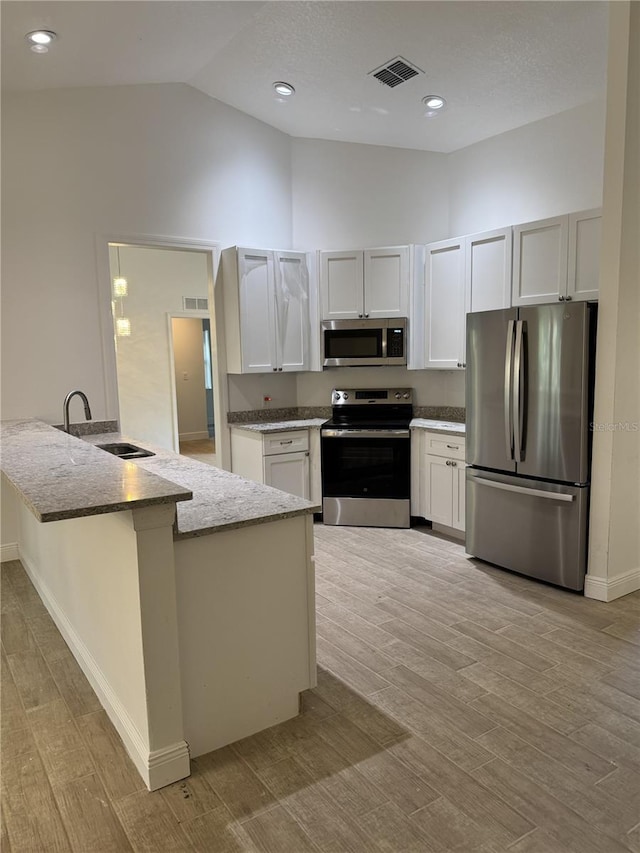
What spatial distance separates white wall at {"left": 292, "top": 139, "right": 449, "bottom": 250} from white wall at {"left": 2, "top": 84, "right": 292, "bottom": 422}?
75 cm

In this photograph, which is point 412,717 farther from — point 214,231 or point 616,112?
point 214,231

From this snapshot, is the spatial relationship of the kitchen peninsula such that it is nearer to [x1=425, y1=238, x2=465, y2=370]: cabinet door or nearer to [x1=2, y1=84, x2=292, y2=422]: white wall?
[x1=2, y1=84, x2=292, y2=422]: white wall

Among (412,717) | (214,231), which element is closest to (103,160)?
(214,231)

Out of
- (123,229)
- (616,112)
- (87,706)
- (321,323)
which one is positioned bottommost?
(87,706)

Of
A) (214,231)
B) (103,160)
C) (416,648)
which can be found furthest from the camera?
(214,231)

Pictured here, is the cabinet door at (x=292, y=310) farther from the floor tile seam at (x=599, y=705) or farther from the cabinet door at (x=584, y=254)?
the floor tile seam at (x=599, y=705)

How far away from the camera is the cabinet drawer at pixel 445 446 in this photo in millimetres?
4426

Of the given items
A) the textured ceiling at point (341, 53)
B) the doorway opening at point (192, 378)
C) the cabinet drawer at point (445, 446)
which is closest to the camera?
the textured ceiling at point (341, 53)

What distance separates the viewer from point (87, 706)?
2.52 metres

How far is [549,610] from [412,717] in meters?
1.32

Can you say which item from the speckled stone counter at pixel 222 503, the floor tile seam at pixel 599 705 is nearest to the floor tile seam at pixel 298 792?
the speckled stone counter at pixel 222 503

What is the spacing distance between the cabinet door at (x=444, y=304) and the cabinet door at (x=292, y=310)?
105 centimetres

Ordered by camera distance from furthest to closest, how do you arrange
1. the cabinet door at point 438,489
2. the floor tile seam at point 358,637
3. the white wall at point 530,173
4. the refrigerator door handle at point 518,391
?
1. the cabinet door at point 438,489
2. the white wall at point 530,173
3. the refrigerator door handle at point 518,391
4. the floor tile seam at point 358,637

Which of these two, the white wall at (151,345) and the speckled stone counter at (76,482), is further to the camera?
the white wall at (151,345)
